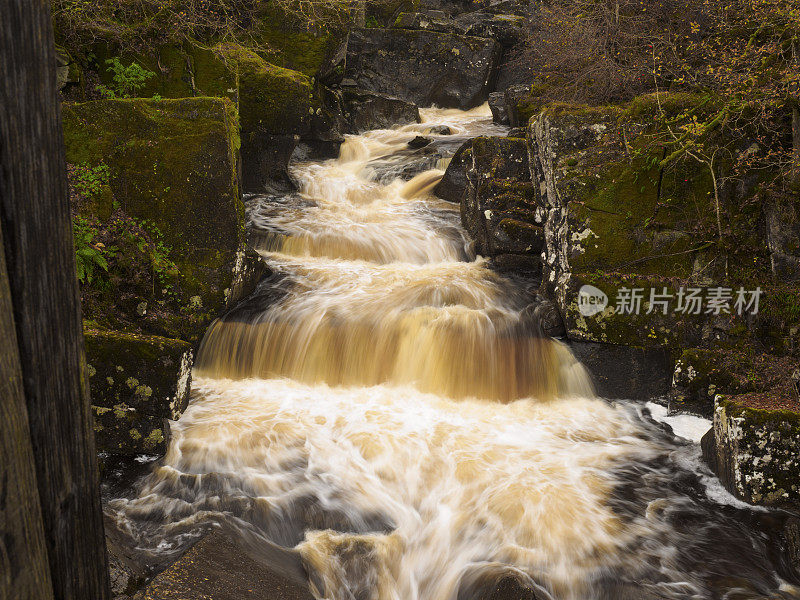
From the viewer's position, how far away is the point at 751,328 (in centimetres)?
628

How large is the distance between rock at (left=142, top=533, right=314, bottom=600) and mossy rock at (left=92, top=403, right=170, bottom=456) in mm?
1631

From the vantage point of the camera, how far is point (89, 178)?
6715 mm

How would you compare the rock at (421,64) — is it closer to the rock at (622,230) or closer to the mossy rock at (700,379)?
the rock at (622,230)

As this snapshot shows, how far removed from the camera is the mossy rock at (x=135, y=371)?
16.4 feet

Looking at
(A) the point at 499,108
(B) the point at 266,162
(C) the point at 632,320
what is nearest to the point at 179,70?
(B) the point at 266,162

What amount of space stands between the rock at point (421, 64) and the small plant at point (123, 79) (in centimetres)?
1092

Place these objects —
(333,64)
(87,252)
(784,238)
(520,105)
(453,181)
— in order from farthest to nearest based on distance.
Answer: (333,64) < (520,105) < (453,181) < (784,238) < (87,252)

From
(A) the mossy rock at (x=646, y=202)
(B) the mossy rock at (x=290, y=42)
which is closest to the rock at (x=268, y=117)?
(B) the mossy rock at (x=290, y=42)

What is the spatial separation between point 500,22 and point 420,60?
3.50m

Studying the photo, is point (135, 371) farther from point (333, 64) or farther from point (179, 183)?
point (333, 64)

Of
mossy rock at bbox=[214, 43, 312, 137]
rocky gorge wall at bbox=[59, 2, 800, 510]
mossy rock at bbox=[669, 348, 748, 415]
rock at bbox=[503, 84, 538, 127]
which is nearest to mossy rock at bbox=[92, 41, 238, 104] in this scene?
rocky gorge wall at bbox=[59, 2, 800, 510]

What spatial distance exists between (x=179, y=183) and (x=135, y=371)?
3018 mm

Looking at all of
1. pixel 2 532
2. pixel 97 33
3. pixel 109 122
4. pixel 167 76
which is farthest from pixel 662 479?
pixel 97 33

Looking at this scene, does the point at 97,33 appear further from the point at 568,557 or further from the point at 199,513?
the point at 568,557
